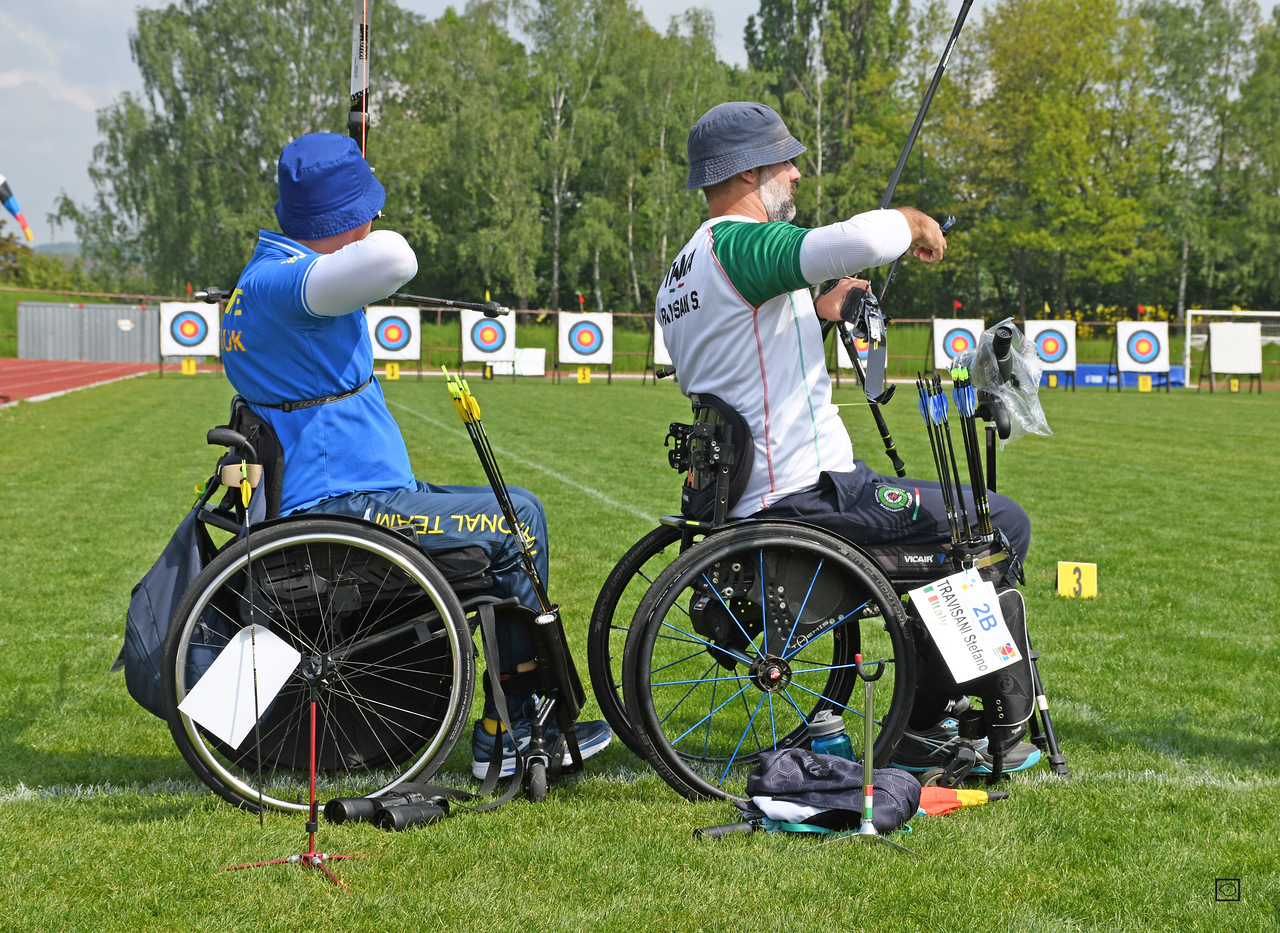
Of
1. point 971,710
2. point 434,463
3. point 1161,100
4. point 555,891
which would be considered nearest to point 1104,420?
point 434,463

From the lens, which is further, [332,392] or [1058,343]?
[1058,343]

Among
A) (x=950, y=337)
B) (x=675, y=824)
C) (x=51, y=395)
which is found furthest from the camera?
(x=950, y=337)

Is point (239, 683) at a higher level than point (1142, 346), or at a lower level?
lower

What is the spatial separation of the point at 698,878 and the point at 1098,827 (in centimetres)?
101

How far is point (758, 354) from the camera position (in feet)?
8.87

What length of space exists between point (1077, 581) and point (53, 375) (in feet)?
86.8

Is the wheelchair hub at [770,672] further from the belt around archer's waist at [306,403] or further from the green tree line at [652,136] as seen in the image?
the green tree line at [652,136]

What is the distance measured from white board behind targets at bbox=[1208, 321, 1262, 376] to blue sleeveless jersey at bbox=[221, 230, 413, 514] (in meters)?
29.9

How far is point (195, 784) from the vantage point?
2.99 m

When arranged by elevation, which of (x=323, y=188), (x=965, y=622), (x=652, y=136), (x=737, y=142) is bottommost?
(x=965, y=622)

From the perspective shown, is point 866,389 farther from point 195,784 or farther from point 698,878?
point 195,784

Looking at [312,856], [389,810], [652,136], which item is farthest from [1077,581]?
[652,136]

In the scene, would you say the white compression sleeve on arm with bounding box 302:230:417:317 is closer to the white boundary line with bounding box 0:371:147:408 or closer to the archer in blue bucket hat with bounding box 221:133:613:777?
the archer in blue bucket hat with bounding box 221:133:613:777

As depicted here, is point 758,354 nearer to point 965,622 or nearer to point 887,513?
point 887,513
